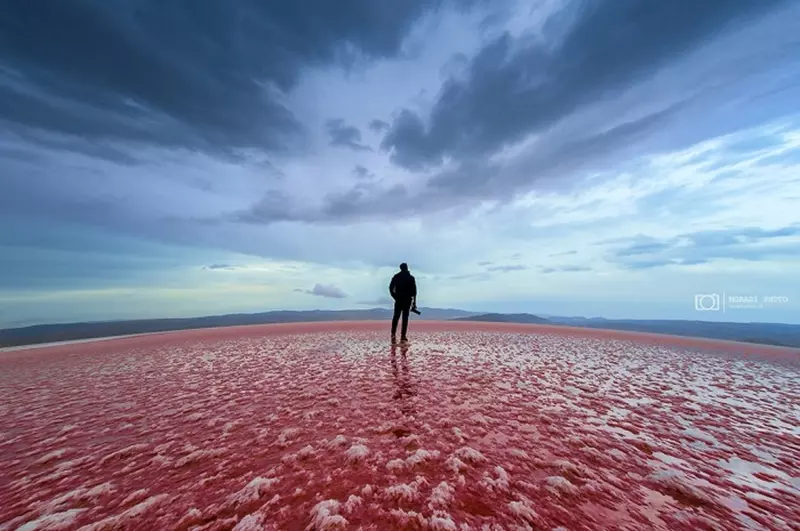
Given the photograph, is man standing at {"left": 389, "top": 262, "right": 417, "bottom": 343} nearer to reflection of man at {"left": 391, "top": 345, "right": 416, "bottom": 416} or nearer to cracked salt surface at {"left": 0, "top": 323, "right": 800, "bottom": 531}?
reflection of man at {"left": 391, "top": 345, "right": 416, "bottom": 416}

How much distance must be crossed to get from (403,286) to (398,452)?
37.4 ft

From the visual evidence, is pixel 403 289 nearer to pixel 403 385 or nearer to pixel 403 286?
pixel 403 286

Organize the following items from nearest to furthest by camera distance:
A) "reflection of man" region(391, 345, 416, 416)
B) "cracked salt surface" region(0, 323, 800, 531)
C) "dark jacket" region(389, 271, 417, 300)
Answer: "cracked salt surface" region(0, 323, 800, 531)
"reflection of man" region(391, 345, 416, 416)
"dark jacket" region(389, 271, 417, 300)

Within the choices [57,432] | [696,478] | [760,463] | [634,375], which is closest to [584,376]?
[634,375]

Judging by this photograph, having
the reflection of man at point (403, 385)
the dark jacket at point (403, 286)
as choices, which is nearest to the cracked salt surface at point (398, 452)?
the reflection of man at point (403, 385)

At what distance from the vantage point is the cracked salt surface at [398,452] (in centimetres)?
291

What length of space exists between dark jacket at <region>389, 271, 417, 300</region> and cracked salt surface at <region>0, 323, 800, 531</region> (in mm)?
6925

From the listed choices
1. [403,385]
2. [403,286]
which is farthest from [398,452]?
[403,286]

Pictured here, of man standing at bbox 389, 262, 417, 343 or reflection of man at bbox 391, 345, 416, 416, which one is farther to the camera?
man standing at bbox 389, 262, 417, 343

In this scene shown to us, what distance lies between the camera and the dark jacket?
15359 mm

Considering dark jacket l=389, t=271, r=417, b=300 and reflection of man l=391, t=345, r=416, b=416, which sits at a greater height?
dark jacket l=389, t=271, r=417, b=300

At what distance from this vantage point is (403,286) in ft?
50.5

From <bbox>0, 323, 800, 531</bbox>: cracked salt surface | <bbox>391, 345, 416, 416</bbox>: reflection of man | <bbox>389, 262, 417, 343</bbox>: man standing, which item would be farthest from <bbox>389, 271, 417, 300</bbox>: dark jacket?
<bbox>0, 323, 800, 531</bbox>: cracked salt surface

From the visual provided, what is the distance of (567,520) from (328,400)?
4.77m
